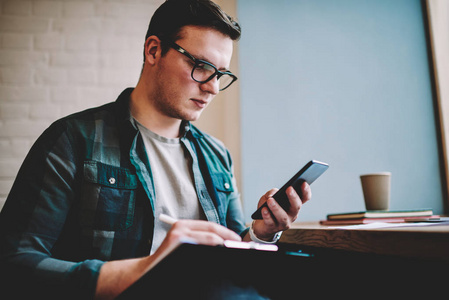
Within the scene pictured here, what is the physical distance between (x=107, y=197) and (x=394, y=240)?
0.72m

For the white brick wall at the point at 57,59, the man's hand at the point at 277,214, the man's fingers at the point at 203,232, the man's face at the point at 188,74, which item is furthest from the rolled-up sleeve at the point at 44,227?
the white brick wall at the point at 57,59

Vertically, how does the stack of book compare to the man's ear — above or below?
below

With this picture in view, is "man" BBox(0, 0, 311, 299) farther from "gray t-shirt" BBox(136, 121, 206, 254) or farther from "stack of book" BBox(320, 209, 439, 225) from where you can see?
"stack of book" BBox(320, 209, 439, 225)

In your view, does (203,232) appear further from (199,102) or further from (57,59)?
(57,59)

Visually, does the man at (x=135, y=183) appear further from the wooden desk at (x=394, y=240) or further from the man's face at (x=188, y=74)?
the wooden desk at (x=394, y=240)

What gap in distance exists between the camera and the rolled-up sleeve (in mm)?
624

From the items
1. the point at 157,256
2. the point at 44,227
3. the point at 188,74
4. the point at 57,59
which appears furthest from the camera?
the point at 57,59

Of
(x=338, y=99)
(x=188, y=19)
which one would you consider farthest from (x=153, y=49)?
(x=338, y=99)

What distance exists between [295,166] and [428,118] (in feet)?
2.35

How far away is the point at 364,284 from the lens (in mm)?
1049

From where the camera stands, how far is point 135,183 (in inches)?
37.9

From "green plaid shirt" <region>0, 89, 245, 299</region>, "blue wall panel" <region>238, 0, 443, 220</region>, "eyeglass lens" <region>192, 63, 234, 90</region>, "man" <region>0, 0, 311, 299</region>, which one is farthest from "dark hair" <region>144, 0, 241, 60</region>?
"blue wall panel" <region>238, 0, 443, 220</region>

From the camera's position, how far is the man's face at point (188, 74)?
1057mm

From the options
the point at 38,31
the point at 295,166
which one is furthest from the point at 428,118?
the point at 38,31
